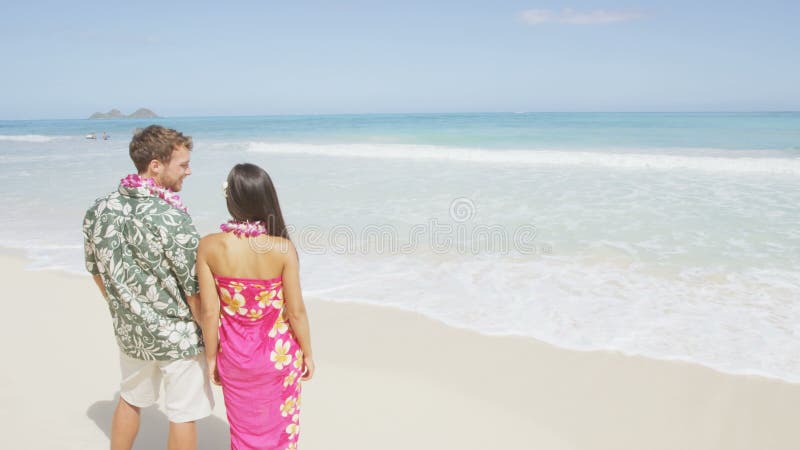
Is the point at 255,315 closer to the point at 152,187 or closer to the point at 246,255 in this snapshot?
the point at 246,255

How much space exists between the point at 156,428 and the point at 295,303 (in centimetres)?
170

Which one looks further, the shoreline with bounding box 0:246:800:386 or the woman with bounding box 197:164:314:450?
the shoreline with bounding box 0:246:800:386

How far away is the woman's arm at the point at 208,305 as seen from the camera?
79.1 inches

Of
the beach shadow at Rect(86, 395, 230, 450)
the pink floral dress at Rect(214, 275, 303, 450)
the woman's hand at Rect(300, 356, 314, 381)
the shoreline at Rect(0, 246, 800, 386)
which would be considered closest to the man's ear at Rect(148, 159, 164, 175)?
the pink floral dress at Rect(214, 275, 303, 450)

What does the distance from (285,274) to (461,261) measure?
4314mm

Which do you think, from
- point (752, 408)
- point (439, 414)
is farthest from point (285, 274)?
point (752, 408)

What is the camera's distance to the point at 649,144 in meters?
24.0

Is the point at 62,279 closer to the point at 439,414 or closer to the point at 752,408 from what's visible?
the point at 439,414

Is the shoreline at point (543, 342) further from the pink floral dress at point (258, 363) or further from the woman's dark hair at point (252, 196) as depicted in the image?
the woman's dark hair at point (252, 196)

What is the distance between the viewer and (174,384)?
2197 mm

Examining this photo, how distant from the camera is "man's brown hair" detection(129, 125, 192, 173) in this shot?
2.03 m

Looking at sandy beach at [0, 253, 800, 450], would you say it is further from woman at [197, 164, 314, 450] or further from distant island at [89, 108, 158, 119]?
distant island at [89, 108, 158, 119]

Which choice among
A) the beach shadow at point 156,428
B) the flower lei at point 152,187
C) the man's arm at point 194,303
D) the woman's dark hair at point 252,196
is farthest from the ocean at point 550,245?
the flower lei at point 152,187

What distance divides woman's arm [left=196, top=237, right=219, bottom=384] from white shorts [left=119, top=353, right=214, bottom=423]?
0.11 metres
